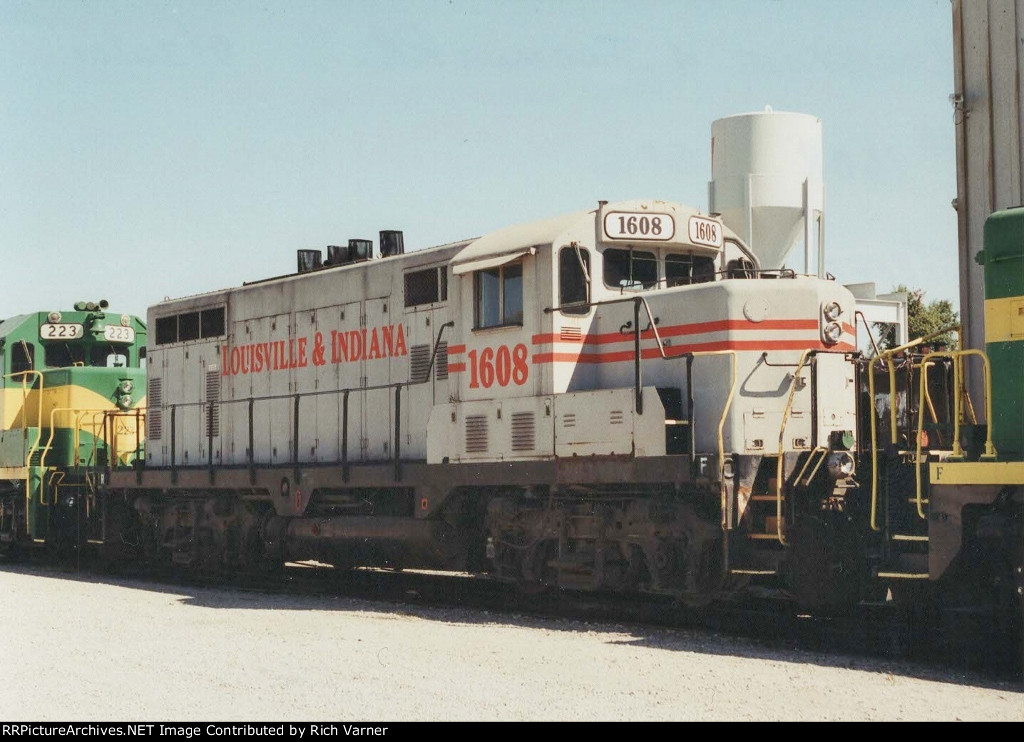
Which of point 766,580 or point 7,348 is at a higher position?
point 7,348

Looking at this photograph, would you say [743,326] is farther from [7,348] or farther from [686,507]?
[7,348]

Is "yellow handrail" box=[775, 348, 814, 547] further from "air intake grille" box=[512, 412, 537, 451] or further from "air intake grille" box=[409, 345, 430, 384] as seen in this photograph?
"air intake grille" box=[409, 345, 430, 384]

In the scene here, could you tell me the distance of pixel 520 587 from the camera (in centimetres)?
1262

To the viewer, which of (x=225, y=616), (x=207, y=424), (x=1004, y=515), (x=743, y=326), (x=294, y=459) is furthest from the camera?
(x=207, y=424)

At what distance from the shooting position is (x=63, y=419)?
19.2m

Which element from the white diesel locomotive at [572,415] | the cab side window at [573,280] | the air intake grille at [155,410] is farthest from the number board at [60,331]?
the cab side window at [573,280]

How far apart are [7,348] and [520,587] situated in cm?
1068

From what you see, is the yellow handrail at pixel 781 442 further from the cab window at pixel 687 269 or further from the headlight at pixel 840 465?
the cab window at pixel 687 269

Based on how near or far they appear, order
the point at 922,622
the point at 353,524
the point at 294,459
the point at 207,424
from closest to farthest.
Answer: the point at 922,622 → the point at 353,524 → the point at 294,459 → the point at 207,424

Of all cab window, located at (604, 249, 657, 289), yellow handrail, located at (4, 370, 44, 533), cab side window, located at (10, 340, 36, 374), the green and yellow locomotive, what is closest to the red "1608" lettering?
cab window, located at (604, 249, 657, 289)

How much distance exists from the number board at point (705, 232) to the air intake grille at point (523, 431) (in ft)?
7.53

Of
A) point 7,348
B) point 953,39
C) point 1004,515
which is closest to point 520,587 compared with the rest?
point 1004,515

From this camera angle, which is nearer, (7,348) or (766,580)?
(766,580)

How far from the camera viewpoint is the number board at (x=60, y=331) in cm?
1964
